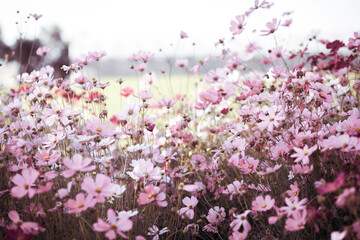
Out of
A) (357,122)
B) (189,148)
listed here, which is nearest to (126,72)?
(189,148)

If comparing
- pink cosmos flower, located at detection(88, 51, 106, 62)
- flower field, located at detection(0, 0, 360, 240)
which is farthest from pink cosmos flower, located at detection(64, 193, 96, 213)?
pink cosmos flower, located at detection(88, 51, 106, 62)

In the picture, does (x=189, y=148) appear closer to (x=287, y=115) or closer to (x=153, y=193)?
(x=287, y=115)

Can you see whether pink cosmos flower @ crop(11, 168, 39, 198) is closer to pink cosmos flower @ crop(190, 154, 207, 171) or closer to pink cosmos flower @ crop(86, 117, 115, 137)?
pink cosmos flower @ crop(86, 117, 115, 137)

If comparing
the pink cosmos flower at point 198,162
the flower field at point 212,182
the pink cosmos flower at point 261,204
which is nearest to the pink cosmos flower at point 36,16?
the flower field at point 212,182

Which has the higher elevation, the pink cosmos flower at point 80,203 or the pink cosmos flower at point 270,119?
the pink cosmos flower at point 270,119

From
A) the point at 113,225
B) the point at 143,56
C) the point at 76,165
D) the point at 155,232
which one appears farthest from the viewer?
the point at 143,56

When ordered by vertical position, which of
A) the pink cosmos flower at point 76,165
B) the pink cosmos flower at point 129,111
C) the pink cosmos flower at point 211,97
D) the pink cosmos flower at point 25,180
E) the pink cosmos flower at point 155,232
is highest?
the pink cosmos flower at point 211,97

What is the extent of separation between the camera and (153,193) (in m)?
1.07

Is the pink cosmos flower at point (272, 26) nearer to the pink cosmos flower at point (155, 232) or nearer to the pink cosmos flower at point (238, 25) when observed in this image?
the pink cosmos flower at point (238, 25)

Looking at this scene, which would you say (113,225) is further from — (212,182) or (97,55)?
(97,55)

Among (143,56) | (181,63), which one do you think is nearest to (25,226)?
(143,56)

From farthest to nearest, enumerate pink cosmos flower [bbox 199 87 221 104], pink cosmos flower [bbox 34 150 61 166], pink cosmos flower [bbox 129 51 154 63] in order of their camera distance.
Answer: pink cosmos flower [bbox 129 51 154 63] → pink cosmos flower [bbox 199 87 221 104] → pink cosmos flower [bbox 34 150 61 166]

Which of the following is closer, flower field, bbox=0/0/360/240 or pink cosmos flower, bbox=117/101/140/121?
flower field, bbox=0/0/360/240

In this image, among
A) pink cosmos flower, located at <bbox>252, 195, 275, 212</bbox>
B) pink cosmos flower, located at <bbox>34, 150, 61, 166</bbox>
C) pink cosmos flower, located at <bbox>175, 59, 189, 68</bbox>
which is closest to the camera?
pink cosmos flower, located at <bbox>252, 195, 275, 212</bbox>
